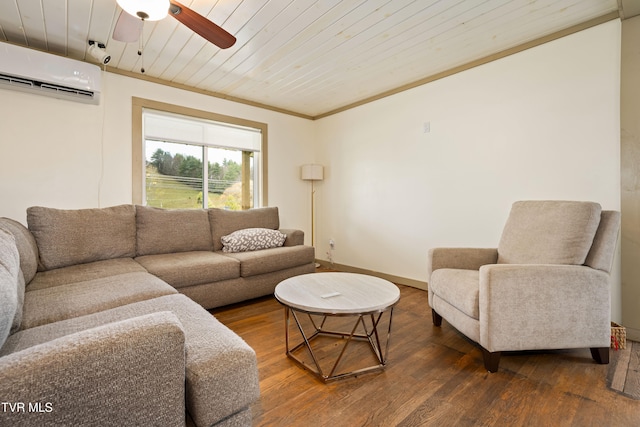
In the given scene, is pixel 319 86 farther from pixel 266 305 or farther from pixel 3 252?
pixel 3 252

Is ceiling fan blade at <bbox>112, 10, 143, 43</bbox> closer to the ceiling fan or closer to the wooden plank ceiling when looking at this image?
the ceiling fan

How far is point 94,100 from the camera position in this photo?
2.75 metres

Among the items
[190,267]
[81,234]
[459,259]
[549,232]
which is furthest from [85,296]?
[549,232]

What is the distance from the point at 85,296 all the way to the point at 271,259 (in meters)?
1.54

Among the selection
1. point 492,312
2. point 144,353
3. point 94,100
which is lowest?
point 492,312

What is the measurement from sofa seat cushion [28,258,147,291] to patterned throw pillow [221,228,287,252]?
867 mm

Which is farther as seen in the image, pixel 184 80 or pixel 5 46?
pixel 184 80

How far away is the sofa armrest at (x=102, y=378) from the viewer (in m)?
0.60

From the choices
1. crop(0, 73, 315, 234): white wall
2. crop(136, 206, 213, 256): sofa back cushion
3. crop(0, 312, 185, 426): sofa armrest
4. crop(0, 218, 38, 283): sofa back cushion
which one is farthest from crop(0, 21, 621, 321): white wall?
crop(0, 312, 185, 426): sofa armrest

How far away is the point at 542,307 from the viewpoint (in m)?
1.66

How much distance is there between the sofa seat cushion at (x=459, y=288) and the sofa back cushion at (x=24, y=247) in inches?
103

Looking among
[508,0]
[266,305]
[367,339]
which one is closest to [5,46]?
[266,305]

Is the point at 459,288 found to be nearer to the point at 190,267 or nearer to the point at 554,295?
the point at 554,295

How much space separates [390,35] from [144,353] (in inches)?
103
